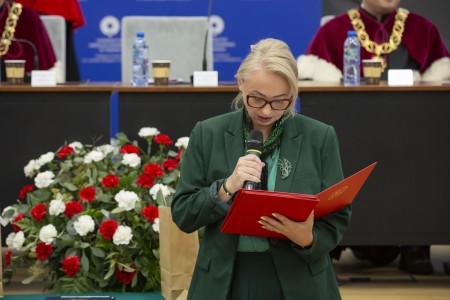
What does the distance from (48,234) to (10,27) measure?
10.6ft

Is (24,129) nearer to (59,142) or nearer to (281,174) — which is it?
(59,142)

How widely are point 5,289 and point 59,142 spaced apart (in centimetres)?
88

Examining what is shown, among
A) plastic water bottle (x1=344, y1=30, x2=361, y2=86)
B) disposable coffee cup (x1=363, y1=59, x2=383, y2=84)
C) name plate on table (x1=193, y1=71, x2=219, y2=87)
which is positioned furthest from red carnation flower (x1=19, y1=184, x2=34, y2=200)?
disposable coffee cup (x1=363, y1=59, x2=383, y2=84)

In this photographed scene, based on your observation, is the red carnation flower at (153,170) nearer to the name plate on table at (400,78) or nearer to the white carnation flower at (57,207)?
the white carnation flower at (57,207)

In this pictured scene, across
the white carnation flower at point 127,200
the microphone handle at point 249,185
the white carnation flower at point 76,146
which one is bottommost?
the white carnation flower at point 127,200

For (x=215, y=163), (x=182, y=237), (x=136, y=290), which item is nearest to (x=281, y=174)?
(x=215, y=163)

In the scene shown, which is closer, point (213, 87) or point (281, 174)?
point (281, 174)

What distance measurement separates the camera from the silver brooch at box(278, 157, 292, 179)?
2701 mm

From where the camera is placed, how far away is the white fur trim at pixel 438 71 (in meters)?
7.24

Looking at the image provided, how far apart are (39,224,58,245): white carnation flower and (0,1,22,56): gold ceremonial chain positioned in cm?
307

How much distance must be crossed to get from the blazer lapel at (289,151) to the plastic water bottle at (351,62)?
10.4 feet

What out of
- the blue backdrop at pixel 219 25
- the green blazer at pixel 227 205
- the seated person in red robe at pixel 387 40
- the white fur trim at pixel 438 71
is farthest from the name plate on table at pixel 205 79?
the blue backdrop at pixel 219 25

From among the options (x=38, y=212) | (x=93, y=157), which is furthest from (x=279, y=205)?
(x=93, y=157)

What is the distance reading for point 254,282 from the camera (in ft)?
8.83
